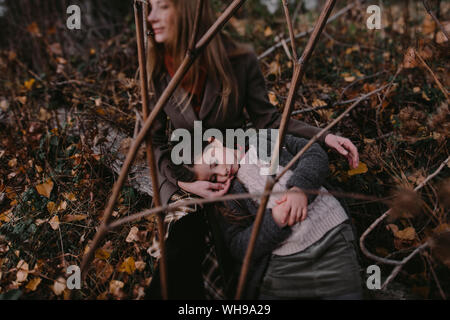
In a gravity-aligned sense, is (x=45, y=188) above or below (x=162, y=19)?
below

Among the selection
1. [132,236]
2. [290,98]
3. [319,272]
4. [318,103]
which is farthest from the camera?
[318,103]

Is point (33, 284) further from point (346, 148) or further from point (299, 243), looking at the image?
point (346, 148)

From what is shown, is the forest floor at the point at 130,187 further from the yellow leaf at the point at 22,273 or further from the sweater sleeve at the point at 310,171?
the sweater sleeve at the point at 310,171

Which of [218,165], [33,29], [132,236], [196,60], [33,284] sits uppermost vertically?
[33,29]

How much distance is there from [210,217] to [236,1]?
0.76 metres

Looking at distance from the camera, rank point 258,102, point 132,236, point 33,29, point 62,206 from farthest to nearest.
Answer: point 33,29 → point 258,102 → point 62,206 → point 132,236

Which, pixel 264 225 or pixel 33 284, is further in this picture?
pixel 33 284

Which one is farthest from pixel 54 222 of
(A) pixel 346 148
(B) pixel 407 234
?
(B) pixel 407 234

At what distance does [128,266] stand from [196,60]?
41.6 inches

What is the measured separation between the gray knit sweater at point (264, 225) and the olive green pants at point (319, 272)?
43mm

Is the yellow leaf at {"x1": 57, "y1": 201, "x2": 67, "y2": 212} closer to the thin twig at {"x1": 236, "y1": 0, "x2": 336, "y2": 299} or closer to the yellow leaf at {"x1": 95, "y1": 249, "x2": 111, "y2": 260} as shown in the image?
the yellow leaf at {"x1": 95, "y1": 249, "x2": 111, "y2": 260}

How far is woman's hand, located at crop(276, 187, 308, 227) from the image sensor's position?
108 centimetres

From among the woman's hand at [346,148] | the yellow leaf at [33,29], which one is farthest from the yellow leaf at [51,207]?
the yellow leaf at [33,29]

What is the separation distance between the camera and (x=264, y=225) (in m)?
1.11
